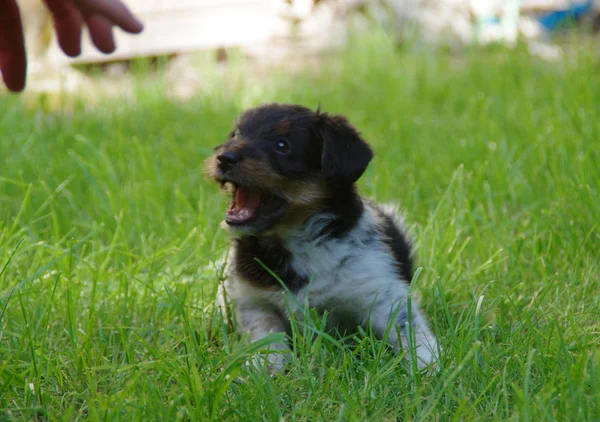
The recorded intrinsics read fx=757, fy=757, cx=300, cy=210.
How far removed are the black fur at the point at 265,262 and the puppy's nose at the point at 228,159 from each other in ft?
1.28

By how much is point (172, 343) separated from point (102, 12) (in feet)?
4.27

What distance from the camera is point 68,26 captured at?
3004mm

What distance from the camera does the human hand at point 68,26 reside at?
288 cm

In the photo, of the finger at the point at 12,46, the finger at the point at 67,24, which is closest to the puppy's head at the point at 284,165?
the finger at the point at 67,24

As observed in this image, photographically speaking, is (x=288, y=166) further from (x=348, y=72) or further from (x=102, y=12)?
(x=348, y=72)

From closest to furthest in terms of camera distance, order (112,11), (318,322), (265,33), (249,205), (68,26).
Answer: (318,322)
(112,11)
(68,26)
(249,205)
(265,33)

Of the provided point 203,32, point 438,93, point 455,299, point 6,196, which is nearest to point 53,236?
point 6,196

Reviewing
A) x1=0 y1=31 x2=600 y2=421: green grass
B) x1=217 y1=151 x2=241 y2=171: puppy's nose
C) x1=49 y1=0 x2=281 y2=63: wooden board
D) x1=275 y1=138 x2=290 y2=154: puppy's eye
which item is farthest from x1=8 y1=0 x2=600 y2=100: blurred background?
x1=217 y1=151 x2=241 y2=171: puppy's nose

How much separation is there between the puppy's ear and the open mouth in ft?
0.79

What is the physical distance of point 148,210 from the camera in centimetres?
428

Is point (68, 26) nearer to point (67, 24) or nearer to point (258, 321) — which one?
point (67, 24)

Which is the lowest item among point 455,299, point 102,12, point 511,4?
point 455,299

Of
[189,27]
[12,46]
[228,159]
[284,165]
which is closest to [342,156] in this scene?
[284,165]

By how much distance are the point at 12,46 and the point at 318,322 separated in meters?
1.58
